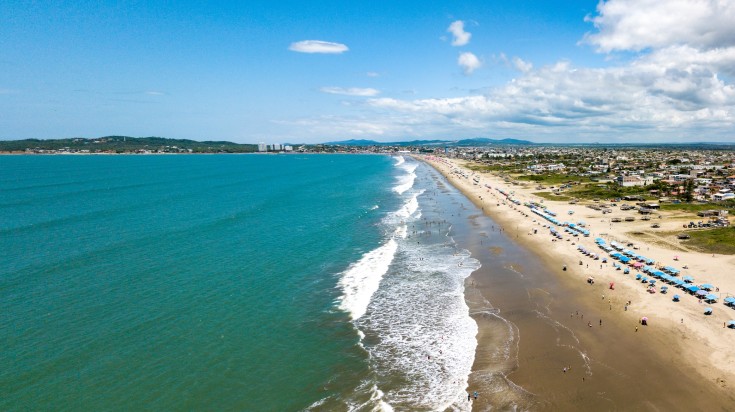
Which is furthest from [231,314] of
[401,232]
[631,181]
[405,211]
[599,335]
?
[631,181]

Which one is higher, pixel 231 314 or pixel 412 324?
pixel 231 314

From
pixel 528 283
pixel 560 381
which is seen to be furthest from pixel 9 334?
pixel 528 283

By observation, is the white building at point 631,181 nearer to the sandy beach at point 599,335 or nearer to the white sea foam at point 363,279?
the sandy beach at point 599,335

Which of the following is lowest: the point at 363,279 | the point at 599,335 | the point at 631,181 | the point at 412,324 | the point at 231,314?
the point at 599,335

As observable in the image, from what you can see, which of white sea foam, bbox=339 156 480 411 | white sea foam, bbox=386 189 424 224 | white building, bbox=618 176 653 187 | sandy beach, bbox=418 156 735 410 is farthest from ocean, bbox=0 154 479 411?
white building, bbox=618 176 653 187

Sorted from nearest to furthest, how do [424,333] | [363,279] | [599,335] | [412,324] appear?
[599,335] < [424,333] < [412,324] < [363,279]

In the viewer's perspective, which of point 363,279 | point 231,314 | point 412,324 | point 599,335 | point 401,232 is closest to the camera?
point 599,335

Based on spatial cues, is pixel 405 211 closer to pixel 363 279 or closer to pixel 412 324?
pixel 363 279
